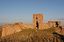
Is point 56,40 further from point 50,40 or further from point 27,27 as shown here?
point 27,27

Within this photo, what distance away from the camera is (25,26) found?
30.2 m

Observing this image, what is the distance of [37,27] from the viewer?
31.2 m

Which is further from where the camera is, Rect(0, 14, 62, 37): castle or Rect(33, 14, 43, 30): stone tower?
Rect(33, 14, 43, 30): stone tower

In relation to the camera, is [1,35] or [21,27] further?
[21,27]

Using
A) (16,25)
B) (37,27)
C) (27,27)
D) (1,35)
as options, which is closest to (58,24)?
(37,27)

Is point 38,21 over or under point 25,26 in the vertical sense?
over

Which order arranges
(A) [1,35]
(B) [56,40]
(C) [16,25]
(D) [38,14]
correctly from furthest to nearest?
(D) [38,14], (C) [16,25], (A) [1,35], (B) [56,40]

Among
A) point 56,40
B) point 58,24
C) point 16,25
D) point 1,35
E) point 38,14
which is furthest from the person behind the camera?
point 58,24

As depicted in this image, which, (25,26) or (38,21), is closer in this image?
(25,26)

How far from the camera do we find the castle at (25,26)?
88.1 ft

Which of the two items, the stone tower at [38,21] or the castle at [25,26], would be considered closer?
the castle at [25,26]

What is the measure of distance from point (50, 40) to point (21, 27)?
9.74 metres

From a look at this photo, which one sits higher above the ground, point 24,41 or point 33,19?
point 33,19

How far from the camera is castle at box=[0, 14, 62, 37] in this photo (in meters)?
26.9
